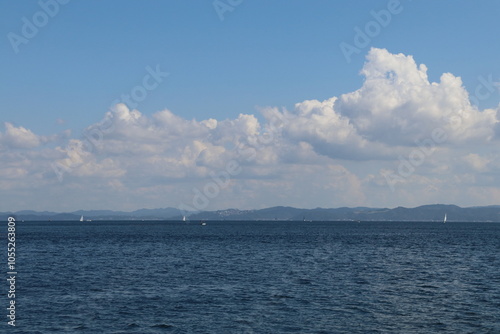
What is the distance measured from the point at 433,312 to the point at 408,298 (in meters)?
8.30

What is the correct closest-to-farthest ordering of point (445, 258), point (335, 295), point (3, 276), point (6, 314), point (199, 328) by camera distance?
point (199, 328) < point (6, 314) < point (335, 295) < point (3, 276) < point (445, 258)

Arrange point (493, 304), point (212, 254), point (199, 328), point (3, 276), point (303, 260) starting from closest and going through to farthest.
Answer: point (199, 328) < point (493, 304) < point (3, 276) < point (303, 260) < point (212, 254)

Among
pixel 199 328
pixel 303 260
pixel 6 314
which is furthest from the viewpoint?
pixel 303 260

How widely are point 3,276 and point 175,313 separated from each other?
146 ft

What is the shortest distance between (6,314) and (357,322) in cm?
3887

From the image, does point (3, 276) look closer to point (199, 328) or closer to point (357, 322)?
point (199, 328)

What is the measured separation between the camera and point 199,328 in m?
51.6

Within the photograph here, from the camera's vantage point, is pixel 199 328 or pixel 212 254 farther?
pixel 212 254

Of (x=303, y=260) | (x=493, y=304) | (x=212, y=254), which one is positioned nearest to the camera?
(x=493, y=304)

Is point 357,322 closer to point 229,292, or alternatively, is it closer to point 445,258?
point 229,292

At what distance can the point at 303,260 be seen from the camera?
115 meters

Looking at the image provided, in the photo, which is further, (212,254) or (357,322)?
(212,254)

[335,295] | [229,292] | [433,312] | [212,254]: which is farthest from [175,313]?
[212,254]

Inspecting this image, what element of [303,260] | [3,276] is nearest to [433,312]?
[303,260]
